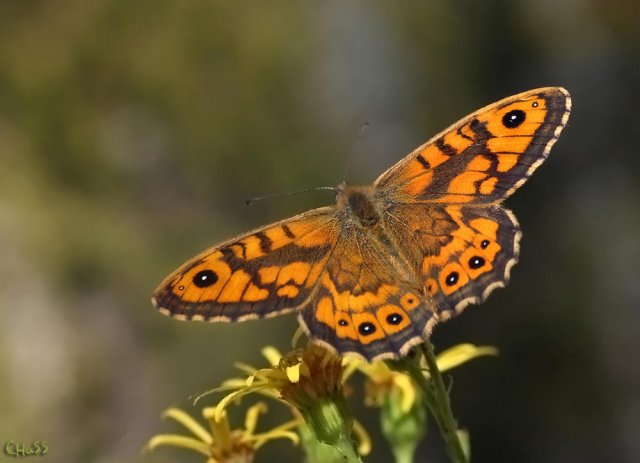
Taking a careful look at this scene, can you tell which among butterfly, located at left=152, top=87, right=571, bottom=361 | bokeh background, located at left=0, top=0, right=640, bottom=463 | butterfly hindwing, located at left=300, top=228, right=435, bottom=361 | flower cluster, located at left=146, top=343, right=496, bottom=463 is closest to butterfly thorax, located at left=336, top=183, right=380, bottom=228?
butterfly, located at left=152, top=87, right=571, bottom=361

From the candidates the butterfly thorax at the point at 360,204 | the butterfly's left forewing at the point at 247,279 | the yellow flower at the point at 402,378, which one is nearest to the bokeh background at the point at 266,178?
the yellow flower at the point at 402,378

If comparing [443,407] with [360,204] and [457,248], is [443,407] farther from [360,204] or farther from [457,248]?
[360,204]

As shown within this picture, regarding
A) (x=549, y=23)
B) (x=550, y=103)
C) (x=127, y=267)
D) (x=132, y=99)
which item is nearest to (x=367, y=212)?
(x=550, y=103)

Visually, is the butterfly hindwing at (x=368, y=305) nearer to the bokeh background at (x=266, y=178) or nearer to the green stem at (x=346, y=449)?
the green stem at (x=346, y=449)

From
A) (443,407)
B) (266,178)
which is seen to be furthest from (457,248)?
(266,178)

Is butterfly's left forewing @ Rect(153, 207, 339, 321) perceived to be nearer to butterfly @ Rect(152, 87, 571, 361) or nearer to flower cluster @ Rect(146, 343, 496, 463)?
butterfly @ Rect(152, 87, 571, 361)

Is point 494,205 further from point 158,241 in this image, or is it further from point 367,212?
point 158,241
